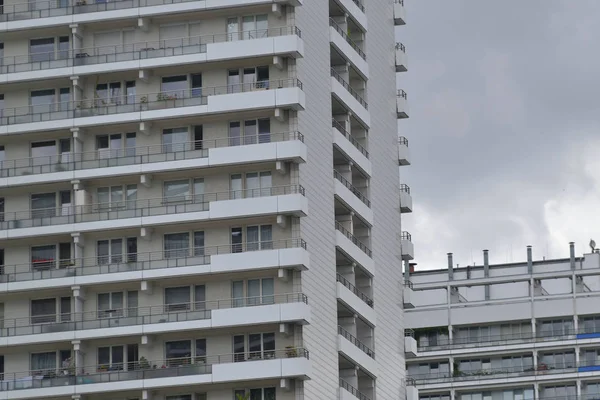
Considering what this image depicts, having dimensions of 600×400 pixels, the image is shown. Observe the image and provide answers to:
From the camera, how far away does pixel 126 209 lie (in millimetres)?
120312

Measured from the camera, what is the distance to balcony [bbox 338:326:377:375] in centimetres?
12250

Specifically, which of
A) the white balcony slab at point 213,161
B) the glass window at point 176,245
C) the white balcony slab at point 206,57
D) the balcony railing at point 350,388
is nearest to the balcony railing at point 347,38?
the white balcony slab at point 206,57

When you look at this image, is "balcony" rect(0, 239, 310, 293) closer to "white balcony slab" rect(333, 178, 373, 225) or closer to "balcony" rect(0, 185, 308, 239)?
"balcony" rect(0, 185, 308, 239)

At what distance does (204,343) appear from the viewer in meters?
117

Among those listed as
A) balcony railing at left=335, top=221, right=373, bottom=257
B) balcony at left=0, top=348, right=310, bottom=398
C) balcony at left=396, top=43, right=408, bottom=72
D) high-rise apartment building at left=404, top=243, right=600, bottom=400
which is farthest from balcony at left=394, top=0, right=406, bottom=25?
high-rise apartment building at left=404, top=243, right=600, bottom=400

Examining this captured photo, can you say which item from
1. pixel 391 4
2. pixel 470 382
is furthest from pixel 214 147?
pixel 470 382

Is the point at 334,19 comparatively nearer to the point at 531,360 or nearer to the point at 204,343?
the point at 204,343

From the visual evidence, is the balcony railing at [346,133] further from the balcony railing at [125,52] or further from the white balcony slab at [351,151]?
the balcony railing at [125,52]

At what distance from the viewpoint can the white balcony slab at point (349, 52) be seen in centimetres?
12762

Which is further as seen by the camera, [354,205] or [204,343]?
[354,205]

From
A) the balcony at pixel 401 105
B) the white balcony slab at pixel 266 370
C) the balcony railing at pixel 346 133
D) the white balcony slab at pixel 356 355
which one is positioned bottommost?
the white balcony slab at pixel 266 370

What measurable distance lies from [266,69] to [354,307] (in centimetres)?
1667

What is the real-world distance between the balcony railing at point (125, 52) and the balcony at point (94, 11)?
187 centimetres

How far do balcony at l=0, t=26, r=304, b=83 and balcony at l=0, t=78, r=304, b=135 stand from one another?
76.9 inches
